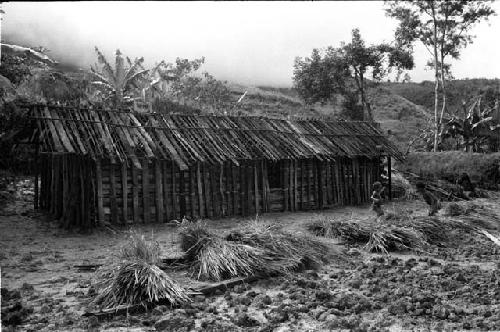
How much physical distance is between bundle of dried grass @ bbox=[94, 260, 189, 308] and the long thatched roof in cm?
512

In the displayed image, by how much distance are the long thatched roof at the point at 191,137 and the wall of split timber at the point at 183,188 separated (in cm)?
43

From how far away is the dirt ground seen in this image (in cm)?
503

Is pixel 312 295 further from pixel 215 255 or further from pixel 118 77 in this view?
pixel 118 77

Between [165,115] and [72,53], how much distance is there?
5777cm

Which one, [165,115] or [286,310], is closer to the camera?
[286,310]

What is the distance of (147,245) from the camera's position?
6461mm

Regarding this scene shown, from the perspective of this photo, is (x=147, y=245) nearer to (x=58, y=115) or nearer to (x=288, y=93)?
(x=58, y=115)

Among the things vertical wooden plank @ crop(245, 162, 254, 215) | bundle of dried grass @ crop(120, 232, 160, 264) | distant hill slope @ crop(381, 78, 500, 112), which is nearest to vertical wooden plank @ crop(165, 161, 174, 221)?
vertical wooden plank @ crop(245, 162, 254, 215)

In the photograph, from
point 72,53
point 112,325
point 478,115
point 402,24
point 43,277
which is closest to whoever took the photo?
point 112,325

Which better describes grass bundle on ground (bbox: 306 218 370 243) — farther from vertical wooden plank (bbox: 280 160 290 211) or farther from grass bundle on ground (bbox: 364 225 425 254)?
vertical wooden plank (bbox: 280 160 290 211)

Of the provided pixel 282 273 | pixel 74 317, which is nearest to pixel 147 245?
pixel 74 317

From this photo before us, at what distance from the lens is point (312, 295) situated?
6066 millimetres

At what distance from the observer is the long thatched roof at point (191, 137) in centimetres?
1116

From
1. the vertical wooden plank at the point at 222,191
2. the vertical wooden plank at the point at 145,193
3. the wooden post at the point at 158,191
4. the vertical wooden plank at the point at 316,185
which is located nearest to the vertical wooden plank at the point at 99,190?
the vertical wooden plank at the point at 145,193
